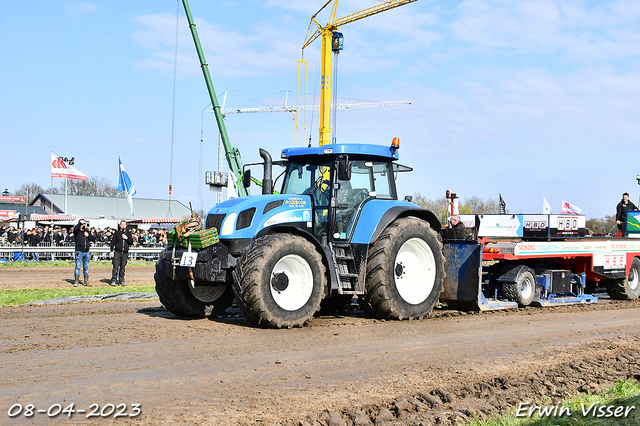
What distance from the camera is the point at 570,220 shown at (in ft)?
40.0

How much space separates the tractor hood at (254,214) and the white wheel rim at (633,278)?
815 centimetres

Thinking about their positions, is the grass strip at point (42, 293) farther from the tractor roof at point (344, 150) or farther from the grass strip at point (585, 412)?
the grass strip at point (585, 412)

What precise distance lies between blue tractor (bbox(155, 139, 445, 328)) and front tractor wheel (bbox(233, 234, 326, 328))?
0.01 meters

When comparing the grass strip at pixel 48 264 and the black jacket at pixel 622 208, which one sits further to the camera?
the grass strip at pixel 48 264

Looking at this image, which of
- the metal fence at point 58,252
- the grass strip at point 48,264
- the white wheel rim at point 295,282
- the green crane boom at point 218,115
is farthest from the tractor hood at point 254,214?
the metal fence at point 58,252

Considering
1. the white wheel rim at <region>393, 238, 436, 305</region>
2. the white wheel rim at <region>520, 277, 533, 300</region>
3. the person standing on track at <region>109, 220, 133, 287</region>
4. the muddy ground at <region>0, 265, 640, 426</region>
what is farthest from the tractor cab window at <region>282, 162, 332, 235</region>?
the person standing on track at <region>109, 220, 133, 287</region>

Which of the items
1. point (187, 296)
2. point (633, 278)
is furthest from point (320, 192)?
point (633, 278)

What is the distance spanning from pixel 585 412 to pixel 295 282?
13.7 ft

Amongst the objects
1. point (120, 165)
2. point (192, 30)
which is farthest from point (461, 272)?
point (120, 165)

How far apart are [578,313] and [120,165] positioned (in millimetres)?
19909

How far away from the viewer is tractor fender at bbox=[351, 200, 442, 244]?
8.48 m

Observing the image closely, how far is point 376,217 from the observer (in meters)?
8.59

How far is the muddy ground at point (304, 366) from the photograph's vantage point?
4.53 meters

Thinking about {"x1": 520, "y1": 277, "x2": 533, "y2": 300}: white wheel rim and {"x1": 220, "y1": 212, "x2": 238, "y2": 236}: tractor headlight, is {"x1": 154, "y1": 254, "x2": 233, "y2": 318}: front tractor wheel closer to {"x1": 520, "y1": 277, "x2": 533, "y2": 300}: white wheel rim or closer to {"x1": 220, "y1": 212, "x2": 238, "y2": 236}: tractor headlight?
{"x1": 220, "y1": 212, "x2": 238, "y2": 236}: tractor headlight
